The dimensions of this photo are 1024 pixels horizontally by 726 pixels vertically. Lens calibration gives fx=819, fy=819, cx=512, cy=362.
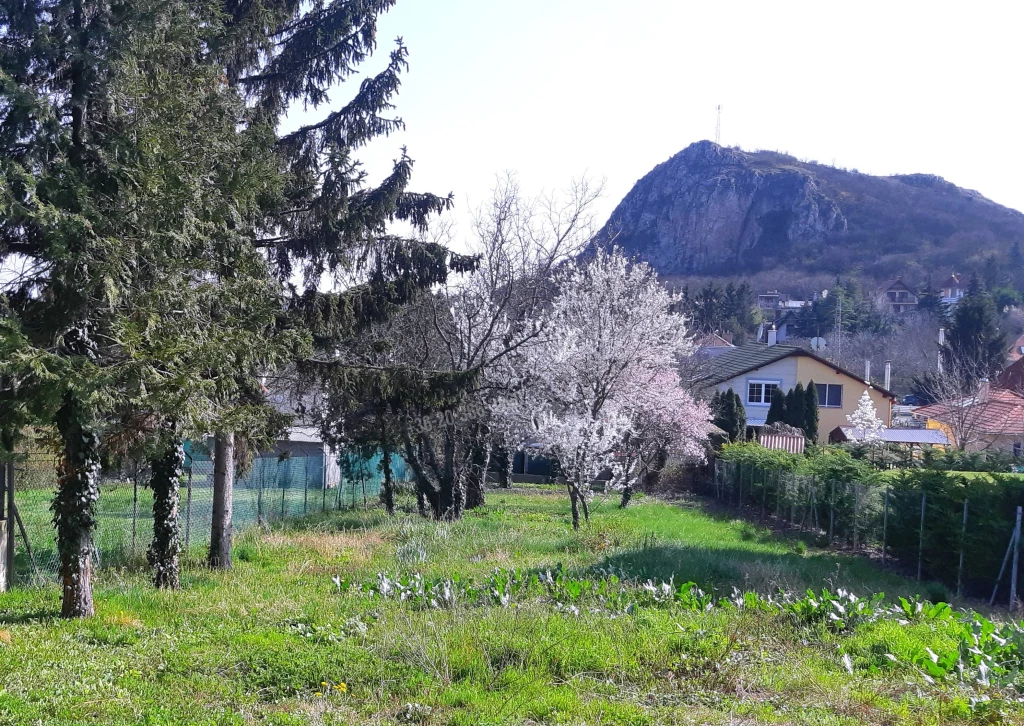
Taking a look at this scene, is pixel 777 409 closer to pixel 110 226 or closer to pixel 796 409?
pixel 796 409

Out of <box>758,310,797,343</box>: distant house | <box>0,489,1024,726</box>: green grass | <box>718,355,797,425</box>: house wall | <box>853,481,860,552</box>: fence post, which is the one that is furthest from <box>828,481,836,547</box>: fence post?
<box>758,310,797,343</box>: distant house

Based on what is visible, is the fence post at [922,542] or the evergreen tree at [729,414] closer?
the fence post at [922,542]

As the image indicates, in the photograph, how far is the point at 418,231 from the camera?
1373cm

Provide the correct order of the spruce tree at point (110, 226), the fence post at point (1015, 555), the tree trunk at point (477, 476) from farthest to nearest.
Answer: the tree trunk at point (477, 476) → the fence post at point (1015, 555) → the spruce tree at point (110, 226)

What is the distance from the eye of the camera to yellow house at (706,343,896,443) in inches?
1583

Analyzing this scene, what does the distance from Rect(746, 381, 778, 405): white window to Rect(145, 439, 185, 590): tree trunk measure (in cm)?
3447

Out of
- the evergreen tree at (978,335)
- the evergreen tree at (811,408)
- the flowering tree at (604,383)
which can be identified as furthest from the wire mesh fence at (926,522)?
the evergreen tree at (978,335)

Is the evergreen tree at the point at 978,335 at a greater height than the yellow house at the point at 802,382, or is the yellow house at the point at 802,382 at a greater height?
the evergreen tree at the point at 978,335

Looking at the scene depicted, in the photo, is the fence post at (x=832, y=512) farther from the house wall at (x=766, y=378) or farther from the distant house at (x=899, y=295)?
the distant house at (x=899, y=295)

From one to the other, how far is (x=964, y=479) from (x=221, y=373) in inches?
430

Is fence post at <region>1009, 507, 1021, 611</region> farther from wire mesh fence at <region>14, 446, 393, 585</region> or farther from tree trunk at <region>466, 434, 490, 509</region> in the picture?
tree trunk at <region>466, 434, 490, 509</region>

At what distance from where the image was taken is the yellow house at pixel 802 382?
40.2 metres

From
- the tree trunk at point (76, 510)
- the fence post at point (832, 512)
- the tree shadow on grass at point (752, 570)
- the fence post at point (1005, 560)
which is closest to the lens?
the tree trunk at point (76, 510)

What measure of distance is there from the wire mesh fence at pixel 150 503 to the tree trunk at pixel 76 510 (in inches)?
24.8
